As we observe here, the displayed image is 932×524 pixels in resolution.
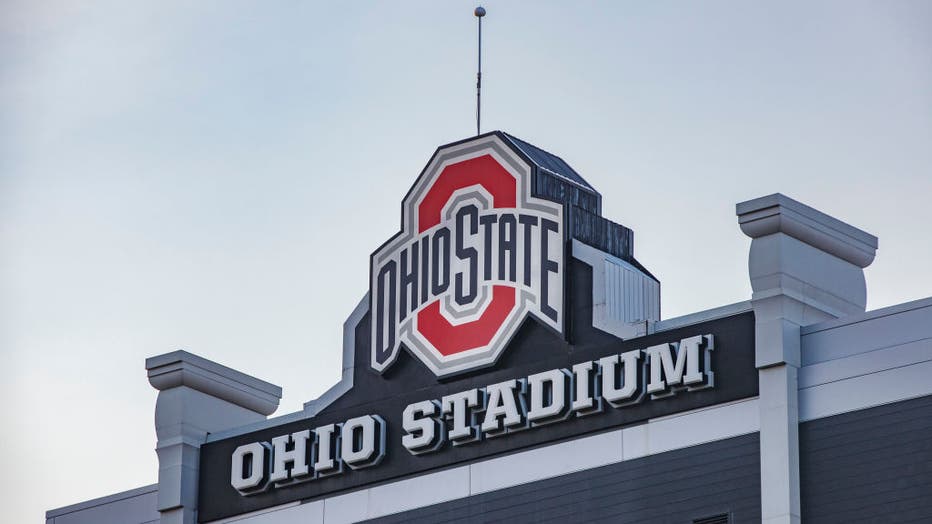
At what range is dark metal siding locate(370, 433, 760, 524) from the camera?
125ft

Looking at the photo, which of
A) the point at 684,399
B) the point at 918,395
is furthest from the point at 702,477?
the point at 918,395

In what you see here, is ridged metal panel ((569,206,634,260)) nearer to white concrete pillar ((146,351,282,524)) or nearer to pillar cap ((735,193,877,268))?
pillar cap ((735,193,877,268))

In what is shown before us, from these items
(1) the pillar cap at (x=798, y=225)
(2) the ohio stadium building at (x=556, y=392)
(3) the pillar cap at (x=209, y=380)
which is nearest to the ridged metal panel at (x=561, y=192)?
(2) the ohio stadium building at (x=556, y=392)

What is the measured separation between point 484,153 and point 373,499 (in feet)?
21.9

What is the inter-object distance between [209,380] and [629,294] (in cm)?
991

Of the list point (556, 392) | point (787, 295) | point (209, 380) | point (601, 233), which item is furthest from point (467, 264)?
point (787, 295)

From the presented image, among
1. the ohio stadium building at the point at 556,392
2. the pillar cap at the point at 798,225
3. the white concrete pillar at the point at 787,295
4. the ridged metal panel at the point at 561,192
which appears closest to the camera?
the ohio stadium building at the point at 556,392

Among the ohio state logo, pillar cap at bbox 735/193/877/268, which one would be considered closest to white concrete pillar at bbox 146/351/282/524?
the ohio state logo

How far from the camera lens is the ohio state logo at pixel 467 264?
4228 cm

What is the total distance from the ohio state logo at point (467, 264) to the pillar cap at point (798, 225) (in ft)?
13.8

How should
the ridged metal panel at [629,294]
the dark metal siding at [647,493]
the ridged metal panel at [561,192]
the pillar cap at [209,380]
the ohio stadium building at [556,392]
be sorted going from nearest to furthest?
1. the ohio stadium building at [556,392]
2. the dark metal siding at [647,493]
3. the ridged metal panel at [629,294]
4. the ridged metal panel at [561,192]
5. the pillar cap at [209,380]

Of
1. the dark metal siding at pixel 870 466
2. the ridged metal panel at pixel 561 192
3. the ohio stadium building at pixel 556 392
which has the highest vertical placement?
the ridged metal panel at pixel 561 192

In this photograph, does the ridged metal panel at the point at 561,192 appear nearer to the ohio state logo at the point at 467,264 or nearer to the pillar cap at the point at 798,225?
the ohio state logo at the point at 467,264

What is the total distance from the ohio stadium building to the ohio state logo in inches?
1.6
